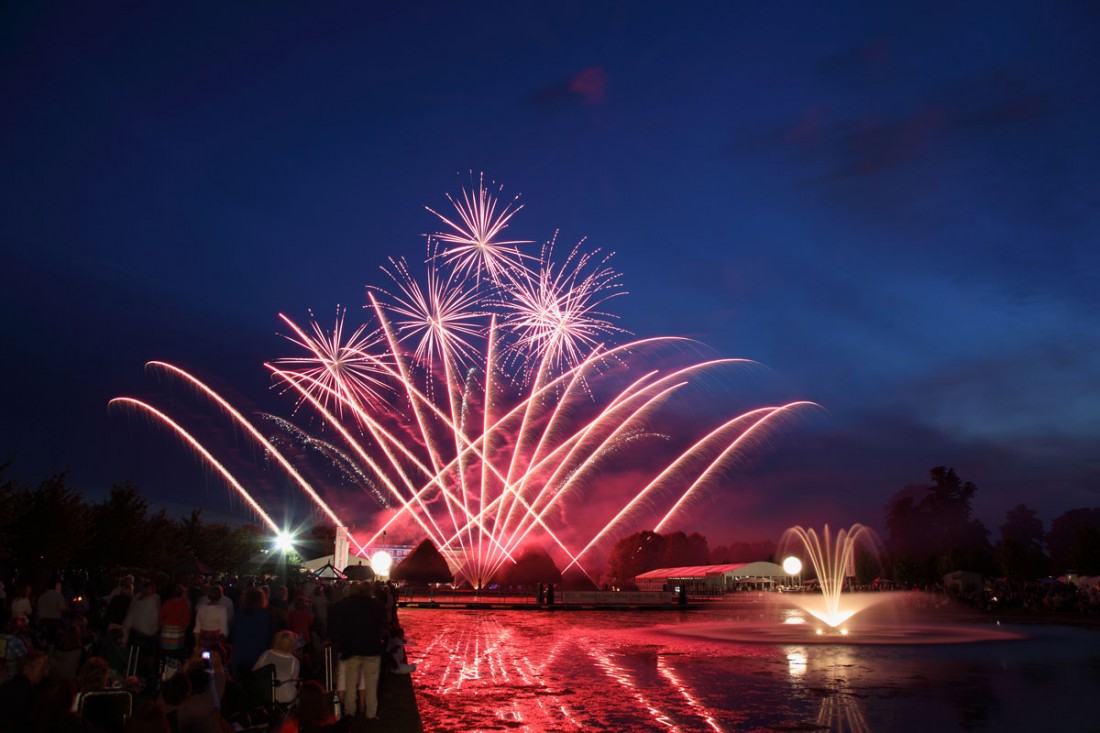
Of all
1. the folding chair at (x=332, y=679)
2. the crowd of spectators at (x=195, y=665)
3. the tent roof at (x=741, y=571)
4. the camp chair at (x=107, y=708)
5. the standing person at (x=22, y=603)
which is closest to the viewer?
the crowd of spectators at (x=195, y=665)

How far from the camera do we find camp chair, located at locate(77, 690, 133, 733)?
21.4 ft

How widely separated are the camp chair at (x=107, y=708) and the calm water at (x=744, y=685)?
442 centimetres

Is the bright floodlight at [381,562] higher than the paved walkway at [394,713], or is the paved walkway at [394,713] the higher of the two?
the bright floodlight at [381,562]

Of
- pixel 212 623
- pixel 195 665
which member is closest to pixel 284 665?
pixel 195 665

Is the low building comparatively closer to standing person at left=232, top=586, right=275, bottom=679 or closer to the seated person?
standing person at left=232, top=586, right=275, bottom=679

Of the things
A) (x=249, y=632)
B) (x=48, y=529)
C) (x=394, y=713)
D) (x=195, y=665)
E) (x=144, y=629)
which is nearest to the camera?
(x=195, y=665)

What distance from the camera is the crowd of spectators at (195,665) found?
611 centimetres

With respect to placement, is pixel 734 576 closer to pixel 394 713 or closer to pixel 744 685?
pixel 744 685

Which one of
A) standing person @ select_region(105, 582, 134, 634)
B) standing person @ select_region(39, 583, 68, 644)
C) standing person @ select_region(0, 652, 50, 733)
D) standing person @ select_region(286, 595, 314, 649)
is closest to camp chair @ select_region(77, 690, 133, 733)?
standing person @ select_region(0, 652, 50, 733)

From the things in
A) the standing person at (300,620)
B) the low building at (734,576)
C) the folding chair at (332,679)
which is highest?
the standing person at (300,620)

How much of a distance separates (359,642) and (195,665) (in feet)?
8.51

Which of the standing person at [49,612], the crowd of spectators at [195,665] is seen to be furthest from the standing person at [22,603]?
the standing person at [49,612]

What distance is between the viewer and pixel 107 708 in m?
6.59

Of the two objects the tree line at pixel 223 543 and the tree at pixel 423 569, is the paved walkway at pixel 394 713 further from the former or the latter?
the tree at pixel 423 569
